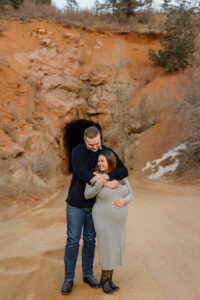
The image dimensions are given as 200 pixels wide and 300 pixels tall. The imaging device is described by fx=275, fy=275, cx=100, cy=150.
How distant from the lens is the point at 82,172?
10.2ft

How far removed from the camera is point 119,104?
17.3 meters

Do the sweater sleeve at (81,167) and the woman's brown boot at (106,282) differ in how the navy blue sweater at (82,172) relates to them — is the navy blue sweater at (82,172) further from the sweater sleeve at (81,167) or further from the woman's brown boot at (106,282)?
the woman's brown boot at (106,282)

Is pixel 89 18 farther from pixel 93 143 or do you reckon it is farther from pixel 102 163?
pixel 102 163

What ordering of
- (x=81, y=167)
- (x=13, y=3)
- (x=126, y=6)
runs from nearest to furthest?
(x=81, y=167)
(x=13, y=3)
(x=126, y=6)

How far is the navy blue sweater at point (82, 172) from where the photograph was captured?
3.16 metres

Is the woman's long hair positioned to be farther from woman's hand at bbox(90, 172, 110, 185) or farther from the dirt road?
the dirt road

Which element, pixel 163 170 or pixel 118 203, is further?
pixel 163 170

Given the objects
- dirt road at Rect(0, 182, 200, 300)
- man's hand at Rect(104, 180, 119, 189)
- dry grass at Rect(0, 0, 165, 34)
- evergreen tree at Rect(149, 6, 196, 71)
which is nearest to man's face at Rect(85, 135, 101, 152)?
man's hand at Rect(104, 180, 119, 189)

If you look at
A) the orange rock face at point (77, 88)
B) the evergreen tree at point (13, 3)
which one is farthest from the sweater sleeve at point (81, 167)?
the evergreen tree at point (13, 3)

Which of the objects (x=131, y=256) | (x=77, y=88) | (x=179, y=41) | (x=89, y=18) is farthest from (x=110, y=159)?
(x=89, y=18)

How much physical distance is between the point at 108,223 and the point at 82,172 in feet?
2.12

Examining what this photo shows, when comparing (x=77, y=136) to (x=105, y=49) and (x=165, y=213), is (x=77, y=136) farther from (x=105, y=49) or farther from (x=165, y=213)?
(x=165, y=213)

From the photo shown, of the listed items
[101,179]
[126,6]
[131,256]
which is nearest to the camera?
[101,179]

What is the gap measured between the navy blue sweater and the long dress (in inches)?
5.4
